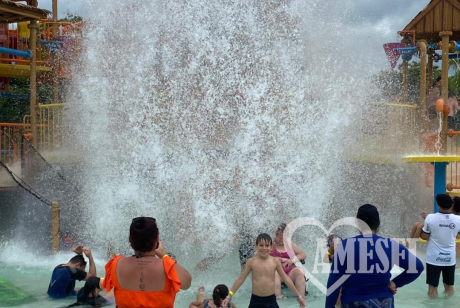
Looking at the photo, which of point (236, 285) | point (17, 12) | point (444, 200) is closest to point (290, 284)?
point (236, 285)

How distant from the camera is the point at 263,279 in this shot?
19.2 feet

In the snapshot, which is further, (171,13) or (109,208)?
(171,13)

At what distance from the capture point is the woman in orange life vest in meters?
3.88

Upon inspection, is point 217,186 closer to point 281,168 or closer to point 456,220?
point 281,168

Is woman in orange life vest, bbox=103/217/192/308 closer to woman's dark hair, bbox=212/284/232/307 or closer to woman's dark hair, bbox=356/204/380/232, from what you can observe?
woman's dark hair, bbox=356/204/380/232

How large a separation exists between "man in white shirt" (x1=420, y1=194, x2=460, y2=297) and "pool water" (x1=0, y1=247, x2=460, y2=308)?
25 centimetres

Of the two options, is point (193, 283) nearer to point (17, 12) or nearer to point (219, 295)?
point (219, 295)

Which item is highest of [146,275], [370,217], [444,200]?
[370,217]

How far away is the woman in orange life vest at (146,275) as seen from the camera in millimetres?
3875

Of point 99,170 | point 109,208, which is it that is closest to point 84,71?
point 99,170

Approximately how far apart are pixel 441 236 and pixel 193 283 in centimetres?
316

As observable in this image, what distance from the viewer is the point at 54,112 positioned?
12.7 m

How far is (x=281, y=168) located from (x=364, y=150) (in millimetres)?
2927

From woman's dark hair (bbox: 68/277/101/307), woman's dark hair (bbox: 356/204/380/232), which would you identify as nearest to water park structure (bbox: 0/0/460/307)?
woman's dark hair (bbox: 68/277/101/307)
